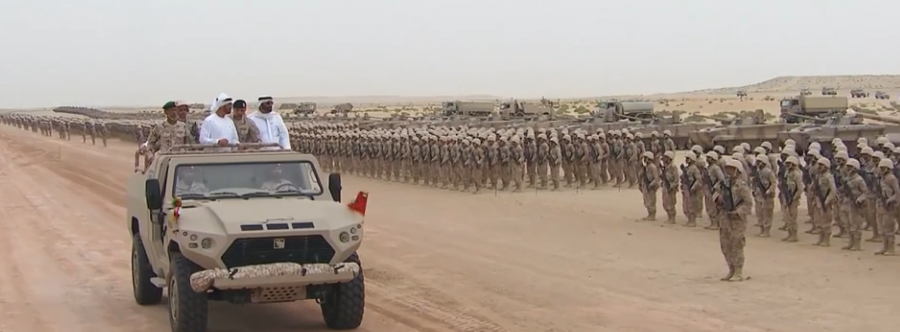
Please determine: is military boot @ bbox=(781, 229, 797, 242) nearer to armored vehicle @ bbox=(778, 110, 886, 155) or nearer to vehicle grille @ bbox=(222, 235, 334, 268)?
vehicle grille @ bbox=(222, 235, 334, 268)

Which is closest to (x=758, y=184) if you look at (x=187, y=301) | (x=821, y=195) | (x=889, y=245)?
(x=821, y=195)

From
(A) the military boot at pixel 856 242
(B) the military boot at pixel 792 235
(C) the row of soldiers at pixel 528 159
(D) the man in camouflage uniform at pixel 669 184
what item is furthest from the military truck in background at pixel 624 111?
(A) the military boot at pixel 856 242

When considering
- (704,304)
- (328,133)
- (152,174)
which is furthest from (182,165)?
(328,133)

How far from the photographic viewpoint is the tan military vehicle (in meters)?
8.46

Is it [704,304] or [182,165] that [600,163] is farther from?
[182,165]

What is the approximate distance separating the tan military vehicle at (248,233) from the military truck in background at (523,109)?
3608 cm

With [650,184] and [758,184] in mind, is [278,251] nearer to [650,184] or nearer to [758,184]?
[758,184]

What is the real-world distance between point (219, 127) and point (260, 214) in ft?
7.91

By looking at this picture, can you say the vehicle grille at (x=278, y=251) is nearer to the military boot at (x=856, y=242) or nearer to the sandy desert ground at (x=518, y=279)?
the sandy desert ground at (x=518, y=279)

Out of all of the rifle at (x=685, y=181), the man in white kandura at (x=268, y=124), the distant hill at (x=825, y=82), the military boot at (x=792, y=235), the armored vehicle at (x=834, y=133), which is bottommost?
the distant hill at (x=825, y=82)

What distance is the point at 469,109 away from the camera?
5219cm

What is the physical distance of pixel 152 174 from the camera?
1018 centimetres

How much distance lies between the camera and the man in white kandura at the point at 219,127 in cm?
1090

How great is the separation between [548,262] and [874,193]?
14.4 feet
